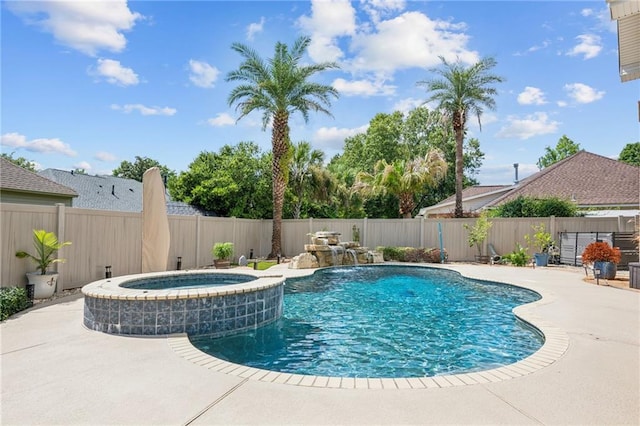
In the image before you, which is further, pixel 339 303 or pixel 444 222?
pixel 444 222

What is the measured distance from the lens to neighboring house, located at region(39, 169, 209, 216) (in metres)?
20.6

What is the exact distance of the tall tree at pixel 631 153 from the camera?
37062 millimetres

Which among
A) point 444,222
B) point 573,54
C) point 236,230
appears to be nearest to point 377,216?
point 444,222

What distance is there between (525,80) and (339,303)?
17.8 meters

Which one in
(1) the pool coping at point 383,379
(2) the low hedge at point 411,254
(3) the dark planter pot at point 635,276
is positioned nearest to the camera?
(1) the pool coping at point 383,379

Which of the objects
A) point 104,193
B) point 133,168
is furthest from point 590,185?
point 133,168

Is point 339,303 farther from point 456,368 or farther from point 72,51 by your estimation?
point 72,51

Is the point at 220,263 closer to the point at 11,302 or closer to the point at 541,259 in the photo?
the point at 11,302

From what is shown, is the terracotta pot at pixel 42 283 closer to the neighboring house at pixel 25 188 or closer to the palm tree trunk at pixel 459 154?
the neighboring house at pixel 25 188

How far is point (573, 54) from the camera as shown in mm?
13164

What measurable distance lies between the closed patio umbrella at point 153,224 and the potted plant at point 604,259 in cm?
1155

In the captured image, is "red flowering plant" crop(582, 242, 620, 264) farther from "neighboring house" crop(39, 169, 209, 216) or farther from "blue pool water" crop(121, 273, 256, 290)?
"neighboring house" crop(39, 169, 209, 216)

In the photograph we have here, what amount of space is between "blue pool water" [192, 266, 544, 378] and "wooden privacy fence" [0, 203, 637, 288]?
512 centimetres

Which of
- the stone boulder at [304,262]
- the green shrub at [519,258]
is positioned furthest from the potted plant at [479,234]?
the stone boulder at [304,262]
